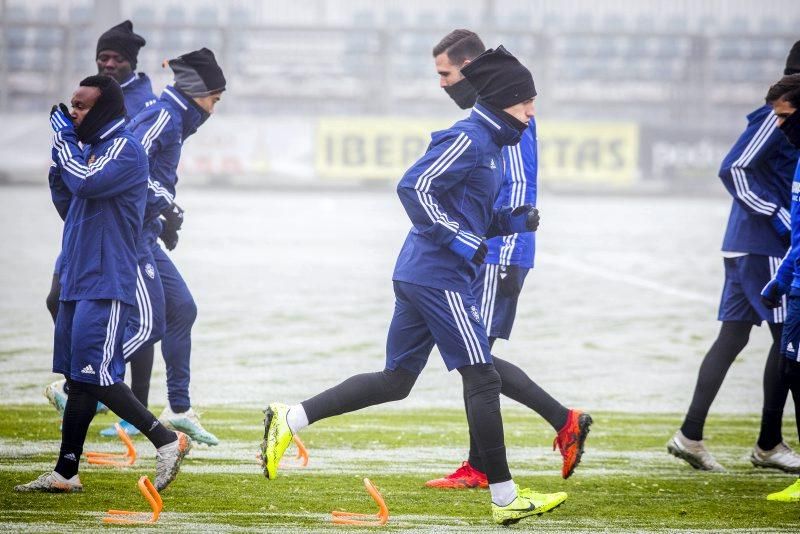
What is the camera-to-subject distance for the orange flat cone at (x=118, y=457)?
6.63 meters

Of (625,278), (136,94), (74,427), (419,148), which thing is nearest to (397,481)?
(74,427)

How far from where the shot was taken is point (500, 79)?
18.8 ft

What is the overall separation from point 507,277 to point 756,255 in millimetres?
1355

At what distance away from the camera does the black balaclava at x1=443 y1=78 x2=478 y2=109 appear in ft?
21.3

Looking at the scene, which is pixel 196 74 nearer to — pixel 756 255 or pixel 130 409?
pixel 130 409

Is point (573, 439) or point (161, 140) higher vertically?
point (161, 140)

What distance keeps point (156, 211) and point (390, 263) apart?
10.7 meters

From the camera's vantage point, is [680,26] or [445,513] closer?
[445,513]

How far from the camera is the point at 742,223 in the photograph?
693 cm

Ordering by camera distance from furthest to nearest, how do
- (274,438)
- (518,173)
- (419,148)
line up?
(419,148), (518,173), (274,438)

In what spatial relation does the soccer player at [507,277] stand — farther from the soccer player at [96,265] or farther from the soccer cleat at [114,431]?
the soccer cleat at [114,431]

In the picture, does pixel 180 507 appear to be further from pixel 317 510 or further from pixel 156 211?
pixel 156 211

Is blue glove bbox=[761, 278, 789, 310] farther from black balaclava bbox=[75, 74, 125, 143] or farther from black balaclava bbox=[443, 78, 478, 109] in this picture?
black balaclava bbox=[75, 74, 125, 143]

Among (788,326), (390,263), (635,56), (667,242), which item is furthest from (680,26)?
(788,326)
